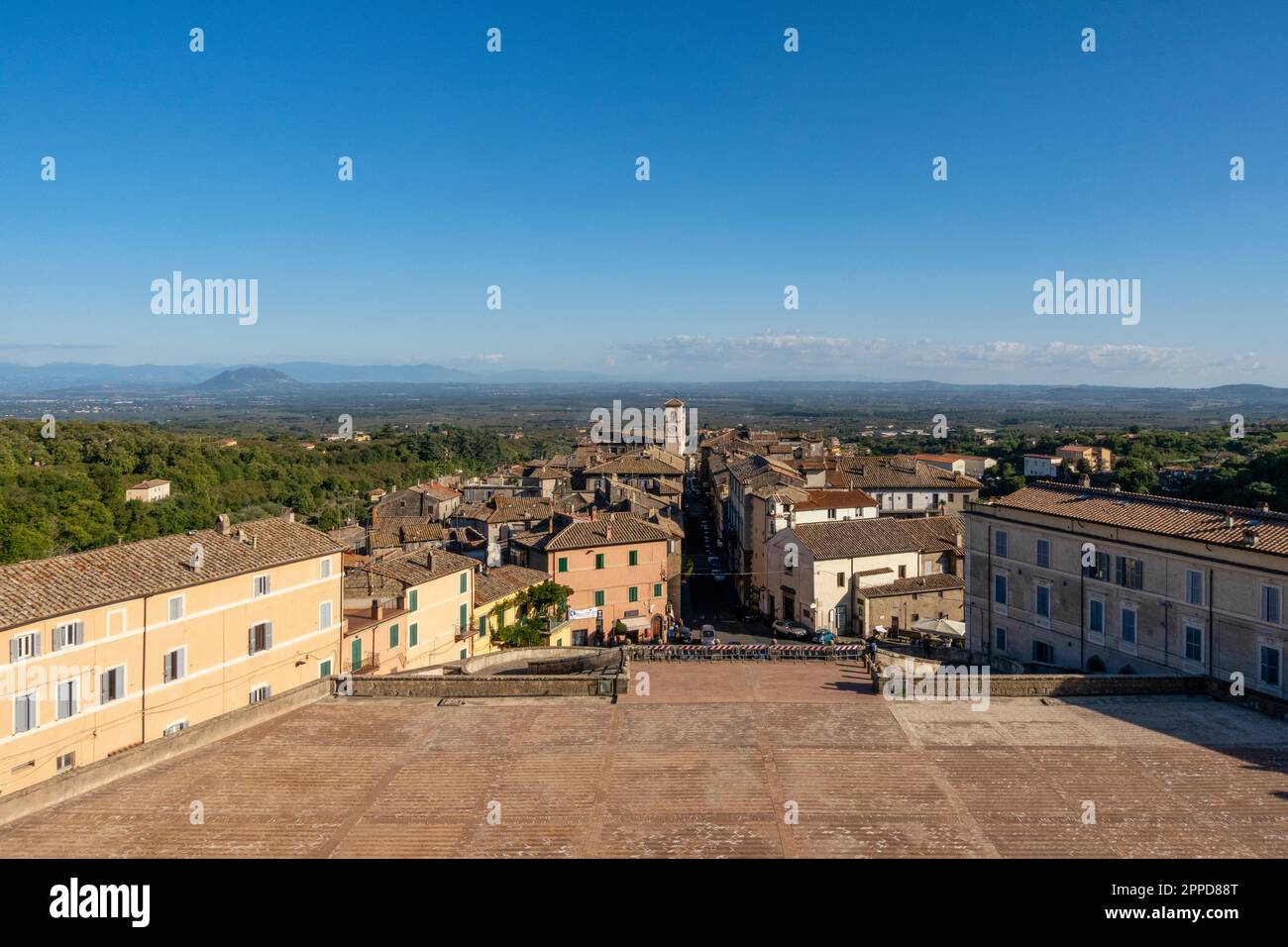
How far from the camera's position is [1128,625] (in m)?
24.2

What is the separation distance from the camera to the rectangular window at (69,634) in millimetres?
18125

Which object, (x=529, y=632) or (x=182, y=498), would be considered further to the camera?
(x=182, y=498)

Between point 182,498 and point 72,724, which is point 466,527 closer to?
point 72,724

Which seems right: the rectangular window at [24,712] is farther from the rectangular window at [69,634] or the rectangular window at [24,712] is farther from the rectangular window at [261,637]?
the rectangular window at [261,637]

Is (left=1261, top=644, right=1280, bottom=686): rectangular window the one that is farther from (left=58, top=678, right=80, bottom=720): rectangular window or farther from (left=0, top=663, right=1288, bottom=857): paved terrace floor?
(left=58, top=678, right=80, bottom=720): rectangular window

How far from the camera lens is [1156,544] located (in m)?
23.2

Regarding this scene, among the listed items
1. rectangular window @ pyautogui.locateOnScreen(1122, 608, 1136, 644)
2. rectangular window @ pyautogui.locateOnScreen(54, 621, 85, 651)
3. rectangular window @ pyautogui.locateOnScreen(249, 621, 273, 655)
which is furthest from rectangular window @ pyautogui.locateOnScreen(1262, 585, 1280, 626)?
rectangular window @ pyautogui.locateOnScreen(54, 621, 85, 651)

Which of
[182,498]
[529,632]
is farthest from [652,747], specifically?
[182,498]

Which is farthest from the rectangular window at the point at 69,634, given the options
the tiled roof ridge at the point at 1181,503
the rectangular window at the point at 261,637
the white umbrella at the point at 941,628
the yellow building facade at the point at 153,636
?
the tiled roof ridge at the point at 1181,503

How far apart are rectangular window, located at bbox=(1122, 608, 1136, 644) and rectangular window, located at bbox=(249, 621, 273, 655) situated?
992 inches

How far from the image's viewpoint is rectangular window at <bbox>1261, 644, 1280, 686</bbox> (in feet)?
66.0

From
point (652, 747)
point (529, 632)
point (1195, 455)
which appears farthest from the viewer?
point (1195, 455)

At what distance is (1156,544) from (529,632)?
21262mm

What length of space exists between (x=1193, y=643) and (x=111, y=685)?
2793 centimetres
